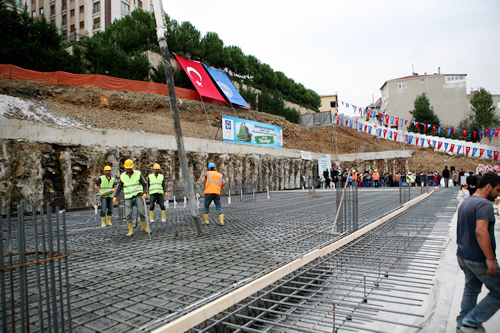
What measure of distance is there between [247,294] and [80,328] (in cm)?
165

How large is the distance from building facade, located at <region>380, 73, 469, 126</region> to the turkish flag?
38174 millimetres

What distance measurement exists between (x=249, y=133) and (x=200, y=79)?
826 centimetres

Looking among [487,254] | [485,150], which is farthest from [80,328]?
[485,150]

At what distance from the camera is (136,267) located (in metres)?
5.00

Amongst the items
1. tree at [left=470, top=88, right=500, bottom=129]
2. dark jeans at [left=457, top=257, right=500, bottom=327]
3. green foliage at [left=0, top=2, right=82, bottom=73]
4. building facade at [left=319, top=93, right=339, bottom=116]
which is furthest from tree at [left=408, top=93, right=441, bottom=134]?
dark jeans at [left=457, top=257, right=500, bottom=327]

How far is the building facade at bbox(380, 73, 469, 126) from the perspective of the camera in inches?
2098

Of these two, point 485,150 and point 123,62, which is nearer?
point 123,62

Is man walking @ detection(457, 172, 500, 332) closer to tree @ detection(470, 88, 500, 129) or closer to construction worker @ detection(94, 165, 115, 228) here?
construction worker @ detection(94, 165, 115, 228)

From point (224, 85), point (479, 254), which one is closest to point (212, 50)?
point (224, 85)

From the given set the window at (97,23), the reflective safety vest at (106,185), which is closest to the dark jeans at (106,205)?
the reflective safety vest at (106,185)

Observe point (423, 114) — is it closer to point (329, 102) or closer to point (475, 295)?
point (329, 102)

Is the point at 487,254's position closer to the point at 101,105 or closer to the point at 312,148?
the point at 101,105

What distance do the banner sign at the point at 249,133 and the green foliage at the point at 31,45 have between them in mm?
12828

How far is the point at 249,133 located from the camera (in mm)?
27891
